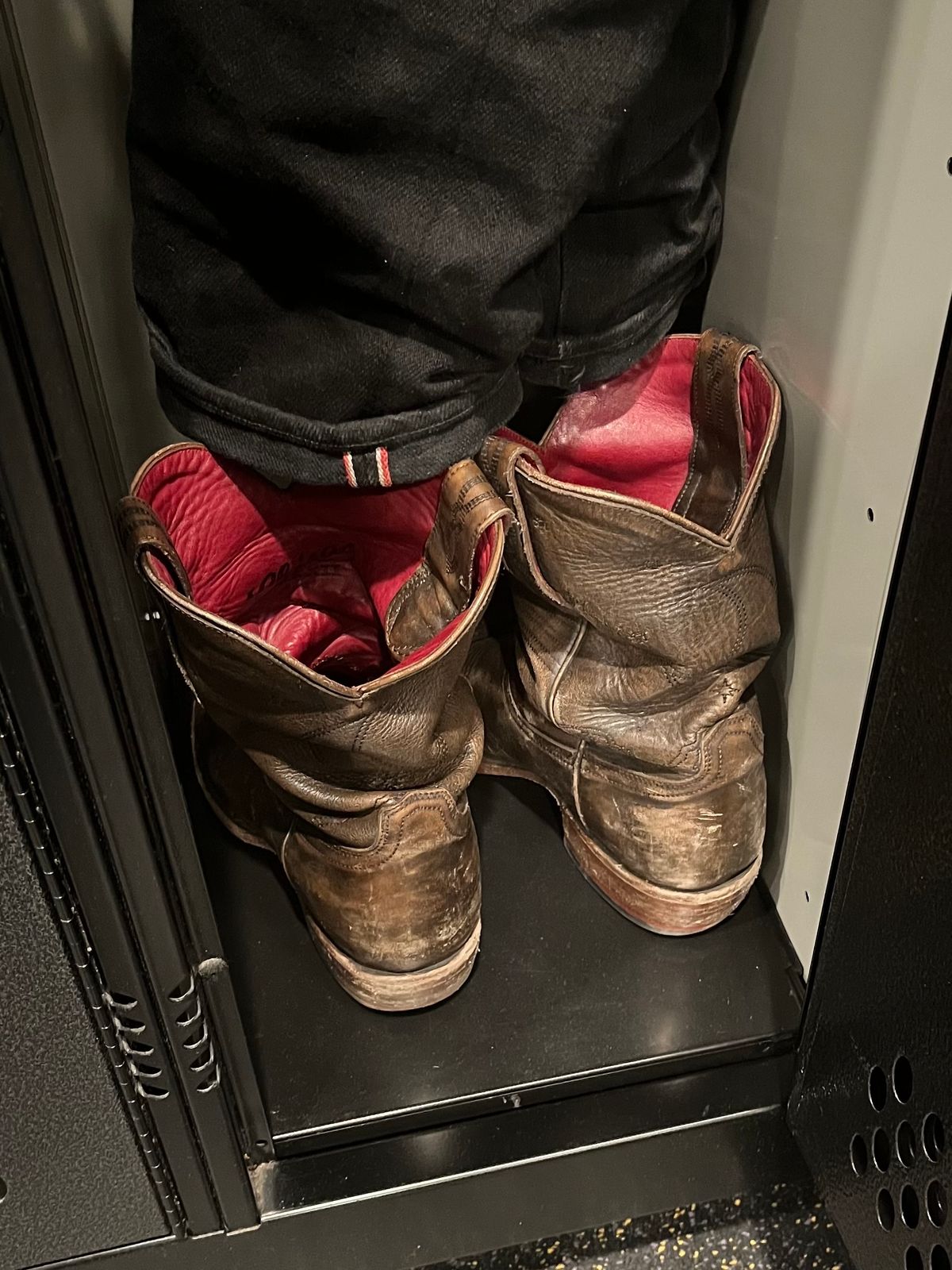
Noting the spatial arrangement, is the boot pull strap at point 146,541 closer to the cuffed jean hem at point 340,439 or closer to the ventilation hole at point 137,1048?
the cuffed jean hem at point 340,439

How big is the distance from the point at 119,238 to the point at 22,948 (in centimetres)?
44

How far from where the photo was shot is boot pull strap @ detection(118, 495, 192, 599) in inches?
21.3

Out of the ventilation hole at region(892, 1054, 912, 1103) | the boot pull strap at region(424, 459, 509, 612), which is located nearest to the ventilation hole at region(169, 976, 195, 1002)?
the boot pull strap at region(424, 459, 509, 612)

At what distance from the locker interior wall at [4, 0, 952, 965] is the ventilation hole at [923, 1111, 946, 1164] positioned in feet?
0.63

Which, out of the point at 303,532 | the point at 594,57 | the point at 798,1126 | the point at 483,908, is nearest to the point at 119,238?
the point at 303,532

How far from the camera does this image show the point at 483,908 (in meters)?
0.77

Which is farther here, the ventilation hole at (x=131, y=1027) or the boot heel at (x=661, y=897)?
the boot heel at (x=661, y=897)

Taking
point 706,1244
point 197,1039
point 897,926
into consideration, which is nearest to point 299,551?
point 197,1039

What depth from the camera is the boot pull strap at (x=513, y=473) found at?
0.59 metres

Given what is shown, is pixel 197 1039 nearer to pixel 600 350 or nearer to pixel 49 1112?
pixel 49 1112

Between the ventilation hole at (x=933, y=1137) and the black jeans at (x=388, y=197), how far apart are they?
38 centimetres

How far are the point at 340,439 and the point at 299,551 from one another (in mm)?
220

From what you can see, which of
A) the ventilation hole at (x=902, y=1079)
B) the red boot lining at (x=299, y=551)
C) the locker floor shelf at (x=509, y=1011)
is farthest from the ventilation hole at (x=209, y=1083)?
the ventilation hole at (x=902, y=1079)

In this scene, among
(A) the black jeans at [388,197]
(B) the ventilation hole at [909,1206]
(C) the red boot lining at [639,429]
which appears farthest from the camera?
(C) the red boot lining at [639,429]
